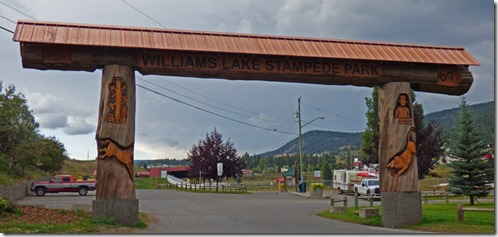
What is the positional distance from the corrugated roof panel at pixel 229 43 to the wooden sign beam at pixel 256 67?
258 mm

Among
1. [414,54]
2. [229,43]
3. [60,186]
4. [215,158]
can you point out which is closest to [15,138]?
[60,186]

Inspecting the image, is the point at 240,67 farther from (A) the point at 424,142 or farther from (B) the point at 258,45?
(A) the point at 424,142

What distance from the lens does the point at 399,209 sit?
15.2 metres

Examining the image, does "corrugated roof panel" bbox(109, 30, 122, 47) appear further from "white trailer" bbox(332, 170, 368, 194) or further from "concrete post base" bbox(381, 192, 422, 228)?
"white trailer" bbox(332, 170, 368, 194)

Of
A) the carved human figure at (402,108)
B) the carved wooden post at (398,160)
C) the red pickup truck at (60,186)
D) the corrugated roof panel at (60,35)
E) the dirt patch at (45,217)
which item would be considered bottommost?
the red pickup truck at (60,186)

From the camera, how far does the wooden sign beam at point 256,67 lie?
1348cm

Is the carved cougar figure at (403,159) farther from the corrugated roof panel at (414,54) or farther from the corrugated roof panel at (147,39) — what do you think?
the corrugated roof panel at (147,39)

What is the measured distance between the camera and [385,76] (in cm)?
1541

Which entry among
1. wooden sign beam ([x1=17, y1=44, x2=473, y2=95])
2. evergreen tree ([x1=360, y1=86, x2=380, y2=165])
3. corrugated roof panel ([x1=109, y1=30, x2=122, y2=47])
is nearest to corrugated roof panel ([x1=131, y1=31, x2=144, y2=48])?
wooden sign beam ([x1=17, y1=44, x2=473, y2=95])

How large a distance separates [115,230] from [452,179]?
20.8m

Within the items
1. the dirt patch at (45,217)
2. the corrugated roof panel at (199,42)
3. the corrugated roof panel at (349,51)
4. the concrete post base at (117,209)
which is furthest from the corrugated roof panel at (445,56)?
the dirt patch at (45,217)

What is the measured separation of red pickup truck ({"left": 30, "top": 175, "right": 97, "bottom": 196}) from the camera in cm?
3553

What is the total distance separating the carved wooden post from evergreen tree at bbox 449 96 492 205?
43.6ft

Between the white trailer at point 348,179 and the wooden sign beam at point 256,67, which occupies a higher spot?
the wooden sign beam at point 256,67
